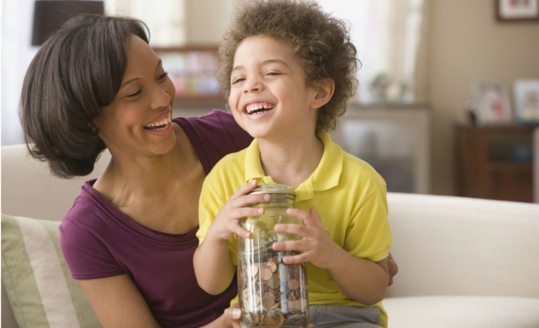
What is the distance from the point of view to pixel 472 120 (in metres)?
5.10

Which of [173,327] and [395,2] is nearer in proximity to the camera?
[173,327]

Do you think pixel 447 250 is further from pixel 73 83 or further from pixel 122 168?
pixel 73 83

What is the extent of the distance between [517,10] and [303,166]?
4718 mm

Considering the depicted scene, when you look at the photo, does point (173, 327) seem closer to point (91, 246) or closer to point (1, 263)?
point (91, 246)

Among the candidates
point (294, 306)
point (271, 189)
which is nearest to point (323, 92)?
point (271, 189)

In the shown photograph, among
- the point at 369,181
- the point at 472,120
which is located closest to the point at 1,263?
the point at 369,181

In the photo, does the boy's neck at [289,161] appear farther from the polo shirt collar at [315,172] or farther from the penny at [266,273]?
the penny at [266,273]

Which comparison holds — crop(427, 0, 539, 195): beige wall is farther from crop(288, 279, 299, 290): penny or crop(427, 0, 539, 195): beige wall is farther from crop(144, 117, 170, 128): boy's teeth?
crop(288, 279, 299, 290): penny

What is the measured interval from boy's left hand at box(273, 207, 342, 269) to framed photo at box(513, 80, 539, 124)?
4414 mm

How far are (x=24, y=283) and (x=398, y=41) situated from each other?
4.32 metres

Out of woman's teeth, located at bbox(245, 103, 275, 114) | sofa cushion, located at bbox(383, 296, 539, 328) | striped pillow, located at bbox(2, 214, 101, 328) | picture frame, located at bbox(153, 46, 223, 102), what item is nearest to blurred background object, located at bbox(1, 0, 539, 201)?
picture frame, located at bbox(153, 46, 223, 102)

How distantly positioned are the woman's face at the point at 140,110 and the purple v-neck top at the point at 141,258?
0.54 ft

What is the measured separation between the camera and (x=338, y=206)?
1265 mm

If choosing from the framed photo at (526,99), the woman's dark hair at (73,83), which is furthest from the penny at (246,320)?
the framed photo at (526,99)
